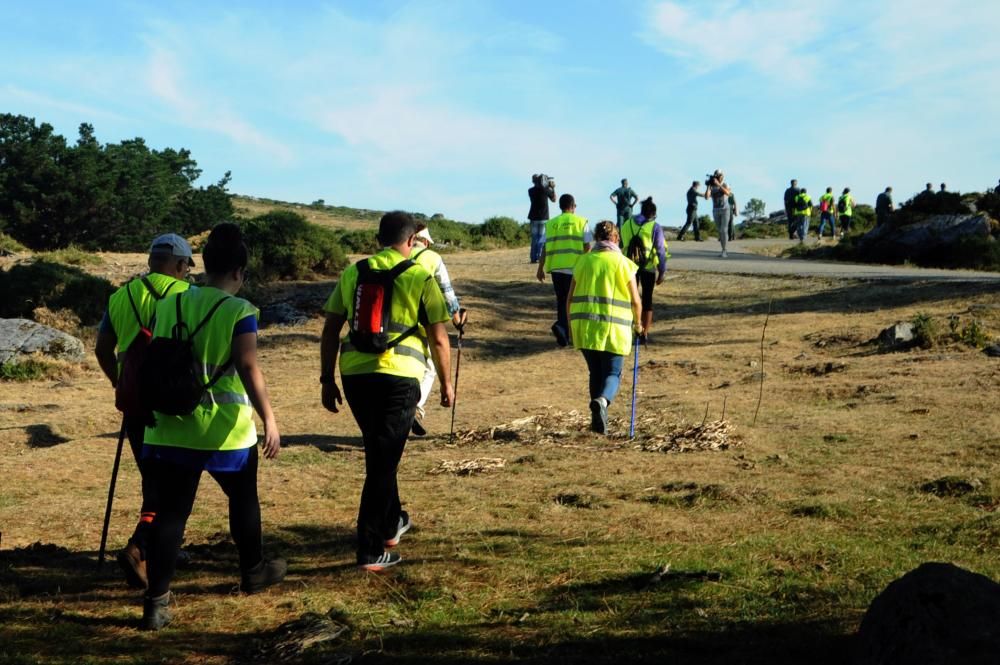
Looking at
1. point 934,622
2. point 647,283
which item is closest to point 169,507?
point 934,622

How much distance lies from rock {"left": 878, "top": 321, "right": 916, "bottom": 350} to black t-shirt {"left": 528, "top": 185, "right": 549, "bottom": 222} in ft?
29.8

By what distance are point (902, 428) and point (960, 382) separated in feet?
6.76

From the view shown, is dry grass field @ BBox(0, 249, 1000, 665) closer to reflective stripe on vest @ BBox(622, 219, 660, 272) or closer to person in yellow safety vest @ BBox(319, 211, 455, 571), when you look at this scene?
person in yellow safety vest @ BBox(319, 211, 455, 571)

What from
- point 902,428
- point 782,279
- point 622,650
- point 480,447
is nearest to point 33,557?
point 622,650

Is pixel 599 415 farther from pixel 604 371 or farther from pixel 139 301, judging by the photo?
pixel 139 301

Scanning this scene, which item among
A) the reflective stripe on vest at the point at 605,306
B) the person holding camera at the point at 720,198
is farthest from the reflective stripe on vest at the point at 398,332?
the person holding camera at the point at 720,198

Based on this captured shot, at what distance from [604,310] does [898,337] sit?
6.30 meters

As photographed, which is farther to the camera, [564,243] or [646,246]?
[646,246]

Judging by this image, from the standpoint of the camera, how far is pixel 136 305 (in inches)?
239

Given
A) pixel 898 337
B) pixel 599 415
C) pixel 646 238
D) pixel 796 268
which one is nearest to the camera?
pixel 599 415

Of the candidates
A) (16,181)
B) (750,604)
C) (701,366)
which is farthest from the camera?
(16,181)

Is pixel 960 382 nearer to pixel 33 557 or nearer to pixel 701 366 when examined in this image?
pixel 701 366

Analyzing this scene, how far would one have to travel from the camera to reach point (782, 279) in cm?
2250

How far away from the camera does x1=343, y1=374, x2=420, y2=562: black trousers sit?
19.1 feet
